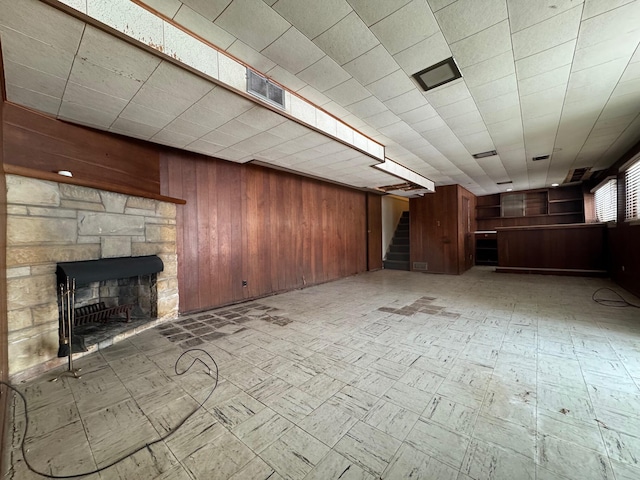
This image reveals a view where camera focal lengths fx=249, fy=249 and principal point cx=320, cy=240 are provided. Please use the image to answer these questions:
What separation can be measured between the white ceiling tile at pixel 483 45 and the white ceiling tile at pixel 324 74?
3.08ft

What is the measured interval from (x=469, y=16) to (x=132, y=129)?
10.4ft

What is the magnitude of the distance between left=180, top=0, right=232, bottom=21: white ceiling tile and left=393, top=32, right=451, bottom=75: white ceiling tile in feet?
4.42

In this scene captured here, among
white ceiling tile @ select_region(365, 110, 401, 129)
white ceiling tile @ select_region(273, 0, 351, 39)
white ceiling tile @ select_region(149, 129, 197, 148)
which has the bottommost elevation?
white ceiling tile @ select_region(149, 129, 197, 148)

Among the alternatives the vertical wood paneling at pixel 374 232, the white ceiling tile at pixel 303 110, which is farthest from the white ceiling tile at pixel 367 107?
the vertical wood paneling at pixel 374 232

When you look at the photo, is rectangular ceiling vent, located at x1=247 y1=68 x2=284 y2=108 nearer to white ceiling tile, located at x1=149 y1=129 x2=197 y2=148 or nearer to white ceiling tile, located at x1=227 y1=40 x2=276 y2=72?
white ceiling tile, located at x1=227 y1=40 x2=276 y2=72

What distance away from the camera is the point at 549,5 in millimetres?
1649

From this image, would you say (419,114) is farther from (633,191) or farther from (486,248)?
(486,248)

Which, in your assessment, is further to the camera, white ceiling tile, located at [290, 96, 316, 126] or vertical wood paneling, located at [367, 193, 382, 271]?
vertical wood paneling, located at [367, 193, 382, 271]

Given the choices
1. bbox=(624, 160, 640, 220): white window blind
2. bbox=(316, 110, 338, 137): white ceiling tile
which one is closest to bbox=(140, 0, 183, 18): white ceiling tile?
bbox=(316, 110, 338, 137): white ceiling tile

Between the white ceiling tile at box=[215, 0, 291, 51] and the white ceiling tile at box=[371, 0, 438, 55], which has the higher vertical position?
the white ceiling tile at box=[371, 0, 438, 55]

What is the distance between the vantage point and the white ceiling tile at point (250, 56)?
6.39 ft

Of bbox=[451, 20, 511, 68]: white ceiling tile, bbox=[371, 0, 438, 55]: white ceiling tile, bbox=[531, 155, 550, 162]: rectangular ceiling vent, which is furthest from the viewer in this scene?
bbox=[531, 155, 550, 162]: rectangular ceiling vent

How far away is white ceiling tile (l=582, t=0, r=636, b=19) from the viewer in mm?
1628

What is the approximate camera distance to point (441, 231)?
7.41 meters
